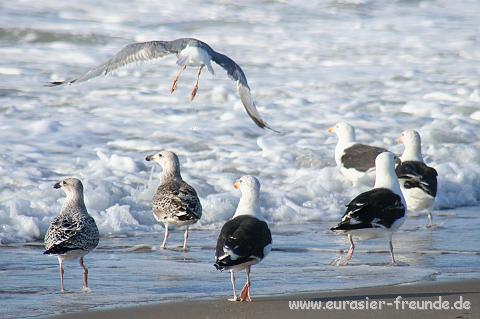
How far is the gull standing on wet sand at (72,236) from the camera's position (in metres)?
6.71

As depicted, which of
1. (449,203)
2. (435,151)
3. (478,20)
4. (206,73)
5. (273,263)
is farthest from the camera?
(478,20)

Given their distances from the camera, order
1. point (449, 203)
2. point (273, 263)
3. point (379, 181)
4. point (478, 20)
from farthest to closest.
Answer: point (478, 20)
point (449, 203)
point (379, 181)
point (273, 263)

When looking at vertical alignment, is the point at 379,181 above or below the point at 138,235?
above

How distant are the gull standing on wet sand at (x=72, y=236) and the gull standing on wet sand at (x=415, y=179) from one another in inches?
142

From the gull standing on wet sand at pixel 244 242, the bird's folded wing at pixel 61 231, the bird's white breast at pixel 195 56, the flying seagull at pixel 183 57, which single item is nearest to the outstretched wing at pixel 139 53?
the flying seagull at pixel 183 57

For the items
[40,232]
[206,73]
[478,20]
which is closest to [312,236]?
[40,232]

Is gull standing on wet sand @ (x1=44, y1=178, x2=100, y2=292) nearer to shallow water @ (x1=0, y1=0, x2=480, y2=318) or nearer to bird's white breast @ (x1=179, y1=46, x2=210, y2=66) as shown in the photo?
shallow water @ (x1=0, y1=0, x2=480, y2=318)

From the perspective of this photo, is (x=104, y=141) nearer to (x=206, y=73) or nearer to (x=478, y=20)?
(x=206, y=73)

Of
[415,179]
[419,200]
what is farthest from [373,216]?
[415,179]

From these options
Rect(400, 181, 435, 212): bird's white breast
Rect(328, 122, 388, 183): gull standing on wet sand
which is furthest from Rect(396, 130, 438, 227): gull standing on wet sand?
Rect(328, 122, 388, 183): gull standing on wet sand

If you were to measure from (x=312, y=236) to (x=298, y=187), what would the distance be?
189cm

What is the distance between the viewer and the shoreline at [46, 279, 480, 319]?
5594mm

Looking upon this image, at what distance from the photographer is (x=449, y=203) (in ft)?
34.8

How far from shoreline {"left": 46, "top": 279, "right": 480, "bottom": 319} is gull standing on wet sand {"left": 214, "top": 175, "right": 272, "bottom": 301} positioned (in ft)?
0.68
